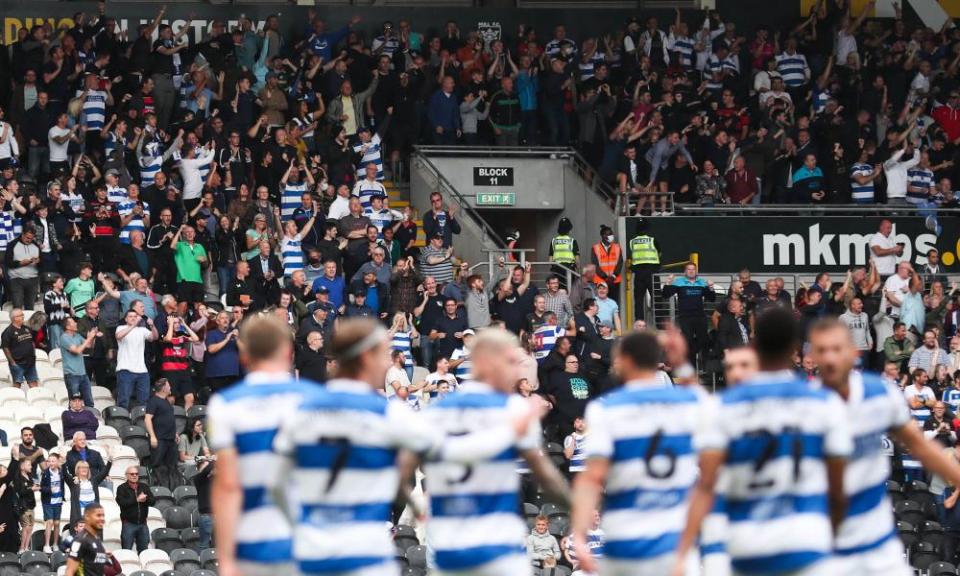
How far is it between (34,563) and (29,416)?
12.6 ft

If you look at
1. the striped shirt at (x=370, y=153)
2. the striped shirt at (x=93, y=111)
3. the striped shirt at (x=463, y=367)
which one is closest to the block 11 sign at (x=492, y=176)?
the striped shirt at (x=370, y=153)

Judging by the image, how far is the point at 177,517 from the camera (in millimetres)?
20109

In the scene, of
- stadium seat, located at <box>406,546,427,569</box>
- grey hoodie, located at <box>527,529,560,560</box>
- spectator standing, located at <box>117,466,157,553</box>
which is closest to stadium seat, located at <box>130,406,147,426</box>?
spectator standing, located at <box>117,466,157,553</box>

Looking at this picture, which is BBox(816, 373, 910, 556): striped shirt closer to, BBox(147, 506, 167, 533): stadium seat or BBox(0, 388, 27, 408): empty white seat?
BBox(147, 506, 167, 533): stadium seat

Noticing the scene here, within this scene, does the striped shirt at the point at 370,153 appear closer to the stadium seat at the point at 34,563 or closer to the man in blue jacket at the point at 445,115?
the man in blue jacket at the point at 445,115

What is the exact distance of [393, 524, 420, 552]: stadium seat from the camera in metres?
20.3

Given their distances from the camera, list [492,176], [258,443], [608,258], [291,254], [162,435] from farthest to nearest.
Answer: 1. [492,176]
2. [608,258]
3. [291,254]
4. [162,435]
5. [258,443]

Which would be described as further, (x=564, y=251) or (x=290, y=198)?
(x=564, y=251)

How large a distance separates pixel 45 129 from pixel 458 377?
307 inches

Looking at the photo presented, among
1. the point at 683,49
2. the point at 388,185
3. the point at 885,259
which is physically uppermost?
the point at 683,49

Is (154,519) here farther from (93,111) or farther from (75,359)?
(93,111)

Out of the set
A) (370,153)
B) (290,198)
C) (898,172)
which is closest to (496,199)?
(370,153)

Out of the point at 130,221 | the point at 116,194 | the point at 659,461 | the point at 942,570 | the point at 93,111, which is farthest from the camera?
the point at 93,111

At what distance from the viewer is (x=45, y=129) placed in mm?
26078
